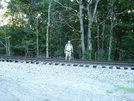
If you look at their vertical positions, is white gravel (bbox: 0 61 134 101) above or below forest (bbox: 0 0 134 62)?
below

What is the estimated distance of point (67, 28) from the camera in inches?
1036

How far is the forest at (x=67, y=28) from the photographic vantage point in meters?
21.7

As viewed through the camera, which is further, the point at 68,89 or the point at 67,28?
the point at 67,28

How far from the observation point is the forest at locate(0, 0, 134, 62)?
71.2 ft

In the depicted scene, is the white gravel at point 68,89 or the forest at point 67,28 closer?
the white gravel at point 68,89

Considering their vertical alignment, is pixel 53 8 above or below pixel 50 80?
above

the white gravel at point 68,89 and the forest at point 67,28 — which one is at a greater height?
the forest at point 67,28

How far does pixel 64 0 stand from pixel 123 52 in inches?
387

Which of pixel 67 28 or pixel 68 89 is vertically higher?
pixel 67 28

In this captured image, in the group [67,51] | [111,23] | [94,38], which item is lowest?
[67,51]

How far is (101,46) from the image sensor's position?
24.2 m

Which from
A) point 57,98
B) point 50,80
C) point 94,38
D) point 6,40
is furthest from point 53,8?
point 57,98

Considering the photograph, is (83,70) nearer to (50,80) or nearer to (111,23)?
(50,80)

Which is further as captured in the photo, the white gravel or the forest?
the forest
